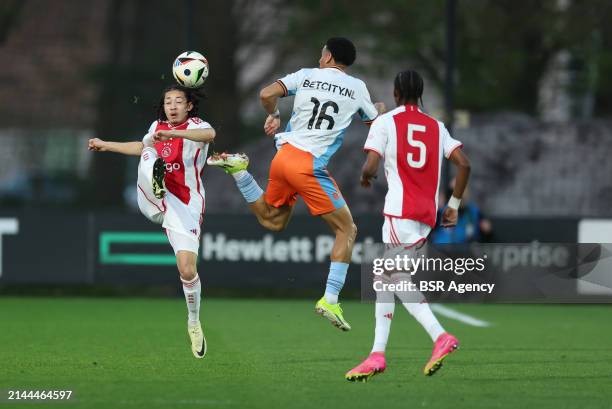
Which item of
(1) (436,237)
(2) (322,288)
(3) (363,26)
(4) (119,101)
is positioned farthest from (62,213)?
(3) (363,26)

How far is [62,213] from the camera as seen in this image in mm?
18266

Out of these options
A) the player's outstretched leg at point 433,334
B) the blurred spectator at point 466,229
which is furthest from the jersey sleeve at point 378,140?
the blurred spectator at point 466,229

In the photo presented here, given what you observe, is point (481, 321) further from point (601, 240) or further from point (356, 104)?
point (356, 104)

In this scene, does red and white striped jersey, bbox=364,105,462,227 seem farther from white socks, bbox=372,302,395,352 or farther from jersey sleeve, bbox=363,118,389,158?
white socks, bbox=372,302,395,352

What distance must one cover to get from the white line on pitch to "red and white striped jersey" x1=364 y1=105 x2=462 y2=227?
552 cm

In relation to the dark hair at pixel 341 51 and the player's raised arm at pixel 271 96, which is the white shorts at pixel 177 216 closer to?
the player's raised arm at pixel 271 96

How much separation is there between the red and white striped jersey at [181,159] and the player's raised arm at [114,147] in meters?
0.15

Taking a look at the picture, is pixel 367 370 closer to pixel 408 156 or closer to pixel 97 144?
pixel 408 156

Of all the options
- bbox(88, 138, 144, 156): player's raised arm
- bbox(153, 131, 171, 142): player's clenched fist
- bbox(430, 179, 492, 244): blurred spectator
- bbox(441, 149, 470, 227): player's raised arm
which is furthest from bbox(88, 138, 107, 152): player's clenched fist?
bbox(430, 179, 492, 244): blurred spectator

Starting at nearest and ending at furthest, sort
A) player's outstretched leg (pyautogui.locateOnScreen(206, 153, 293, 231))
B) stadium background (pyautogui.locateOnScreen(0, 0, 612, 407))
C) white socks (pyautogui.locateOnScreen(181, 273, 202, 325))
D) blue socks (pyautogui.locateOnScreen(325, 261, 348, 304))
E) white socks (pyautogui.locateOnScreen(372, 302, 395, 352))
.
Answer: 1. white socks (pyautogui.locateOnScreen(372, 302, 395, 352))
2. blue socks (pyautogui.locateOnScreen(325, 261, 348, 304))
3. white socks (pyautogui.locateOnScreen(181, 273, 202, 325))
4. player's outstretched leg (pyautogui.locateOnScreen(206, 153, 293, 231))
5. stadium background (pyautogui.locateOnScreen(0, 0, 612, 407))

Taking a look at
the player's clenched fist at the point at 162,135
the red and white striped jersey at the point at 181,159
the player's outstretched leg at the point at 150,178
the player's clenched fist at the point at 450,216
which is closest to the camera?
the player's clenched fist at the point at 450,216

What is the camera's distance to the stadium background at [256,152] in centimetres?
1373

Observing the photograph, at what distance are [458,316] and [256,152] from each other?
5.59 meters

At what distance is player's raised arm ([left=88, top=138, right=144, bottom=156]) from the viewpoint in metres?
10.6
